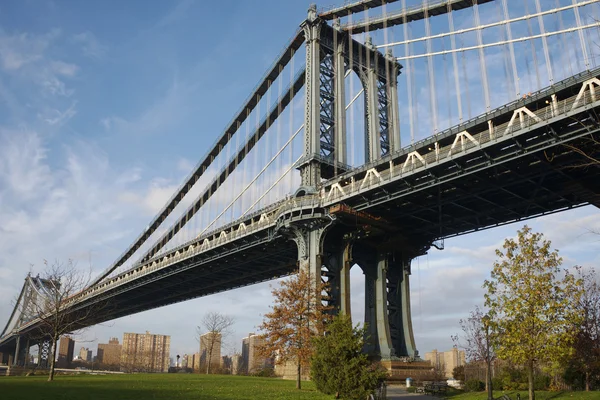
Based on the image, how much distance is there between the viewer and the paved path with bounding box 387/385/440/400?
1357 inches

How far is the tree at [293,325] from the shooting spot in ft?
122

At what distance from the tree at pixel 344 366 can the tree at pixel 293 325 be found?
9103 millimetres

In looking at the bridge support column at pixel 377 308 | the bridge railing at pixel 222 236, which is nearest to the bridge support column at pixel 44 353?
the bridge railing at pixel 222 236

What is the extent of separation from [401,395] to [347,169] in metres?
21.3

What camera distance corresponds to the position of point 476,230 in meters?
49.1

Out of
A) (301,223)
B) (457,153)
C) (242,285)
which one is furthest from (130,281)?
(457,153)

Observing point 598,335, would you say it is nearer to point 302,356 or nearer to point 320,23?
point 302,356

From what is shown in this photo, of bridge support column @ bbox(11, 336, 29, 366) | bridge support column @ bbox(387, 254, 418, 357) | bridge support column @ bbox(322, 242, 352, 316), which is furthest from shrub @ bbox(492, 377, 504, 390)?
bridge support column @ bbox(11, 336, 29, 366)

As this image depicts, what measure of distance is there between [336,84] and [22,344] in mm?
154012

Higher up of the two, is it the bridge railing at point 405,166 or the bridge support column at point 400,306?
the bridge railing at point 405,166

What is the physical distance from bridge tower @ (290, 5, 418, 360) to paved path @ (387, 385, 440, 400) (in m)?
4.27

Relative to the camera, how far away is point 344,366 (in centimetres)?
2555

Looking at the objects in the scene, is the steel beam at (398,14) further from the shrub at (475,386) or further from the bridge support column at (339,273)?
the shrub at (475,386)

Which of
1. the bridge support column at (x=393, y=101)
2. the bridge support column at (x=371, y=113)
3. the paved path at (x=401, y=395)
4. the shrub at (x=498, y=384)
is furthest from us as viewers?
the bridge support column at (x=393, y=101)
